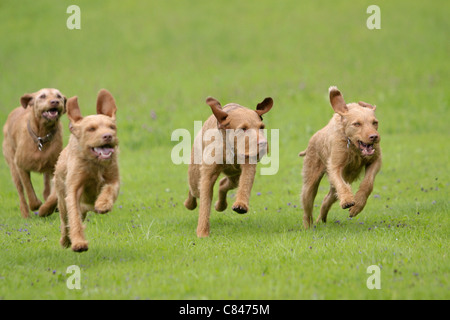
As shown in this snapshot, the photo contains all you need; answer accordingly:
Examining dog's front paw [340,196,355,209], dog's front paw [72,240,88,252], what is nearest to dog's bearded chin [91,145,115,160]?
dog's front paw [72,240,88,252]

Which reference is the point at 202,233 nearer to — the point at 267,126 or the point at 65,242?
the point at 65,242

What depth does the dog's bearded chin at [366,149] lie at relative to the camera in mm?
7931

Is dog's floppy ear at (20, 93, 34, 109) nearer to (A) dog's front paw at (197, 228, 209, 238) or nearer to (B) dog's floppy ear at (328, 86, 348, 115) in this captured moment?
(A) dog's front paw at (197, 228, 209, 238)

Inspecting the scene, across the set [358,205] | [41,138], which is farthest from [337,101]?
[41,138]

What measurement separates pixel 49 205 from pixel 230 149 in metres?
3.39

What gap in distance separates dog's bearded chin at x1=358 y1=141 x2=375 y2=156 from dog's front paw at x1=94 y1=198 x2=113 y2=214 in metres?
3.32

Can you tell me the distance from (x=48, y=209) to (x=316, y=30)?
2005 centimetres

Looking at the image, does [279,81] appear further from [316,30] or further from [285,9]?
[285,9]

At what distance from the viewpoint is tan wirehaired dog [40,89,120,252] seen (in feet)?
22.4

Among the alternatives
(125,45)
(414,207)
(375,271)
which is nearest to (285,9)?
(125,45)

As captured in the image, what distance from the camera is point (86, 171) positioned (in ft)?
23.5

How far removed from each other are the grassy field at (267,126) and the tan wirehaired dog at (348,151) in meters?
0.58

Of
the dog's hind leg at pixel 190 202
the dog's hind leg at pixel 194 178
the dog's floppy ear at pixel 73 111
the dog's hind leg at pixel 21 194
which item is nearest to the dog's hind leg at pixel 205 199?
the dog's hind leg at pixel 194 178
